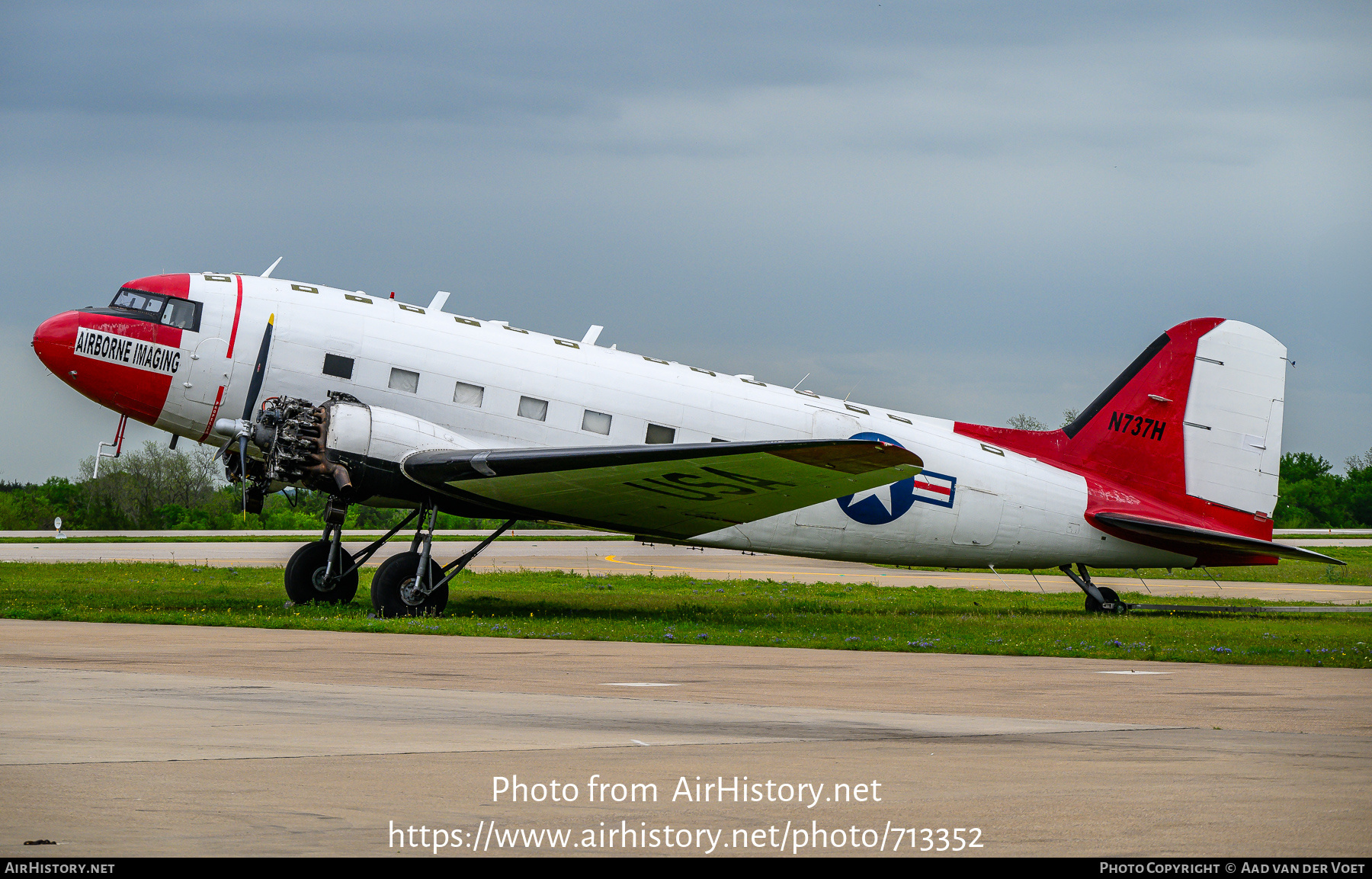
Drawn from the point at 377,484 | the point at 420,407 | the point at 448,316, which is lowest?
the point at 377,484

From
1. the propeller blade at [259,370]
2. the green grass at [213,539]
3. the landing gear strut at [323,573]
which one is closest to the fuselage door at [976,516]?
the landing gear strut at [323,573]

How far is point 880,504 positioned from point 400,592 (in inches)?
324

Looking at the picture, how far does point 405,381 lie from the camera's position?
1916cm

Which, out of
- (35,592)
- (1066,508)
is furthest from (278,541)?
(1066,508)

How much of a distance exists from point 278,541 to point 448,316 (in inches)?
1071

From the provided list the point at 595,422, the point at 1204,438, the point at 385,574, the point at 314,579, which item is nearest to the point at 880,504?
the point at 595,422

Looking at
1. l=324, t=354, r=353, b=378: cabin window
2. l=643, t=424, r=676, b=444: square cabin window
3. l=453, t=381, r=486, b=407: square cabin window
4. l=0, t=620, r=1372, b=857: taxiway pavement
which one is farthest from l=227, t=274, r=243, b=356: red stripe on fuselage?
l=0, t=620, r=1372, b=857: taxiway pavement

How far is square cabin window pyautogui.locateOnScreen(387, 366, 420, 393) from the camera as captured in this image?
19.1 meters

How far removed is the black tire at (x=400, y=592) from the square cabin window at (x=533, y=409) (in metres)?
A: 2.81

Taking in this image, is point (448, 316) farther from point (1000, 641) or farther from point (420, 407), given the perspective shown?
point (1000, 641)

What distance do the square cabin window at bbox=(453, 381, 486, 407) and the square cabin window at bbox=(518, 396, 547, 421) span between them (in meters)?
0.62

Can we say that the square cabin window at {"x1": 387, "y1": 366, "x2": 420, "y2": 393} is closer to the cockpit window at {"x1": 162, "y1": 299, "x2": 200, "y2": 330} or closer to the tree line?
the cockpit window at {"x1": 162, "y1": 299, "x2": 200, "y2": 330}

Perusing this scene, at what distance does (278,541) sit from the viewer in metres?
44.4
